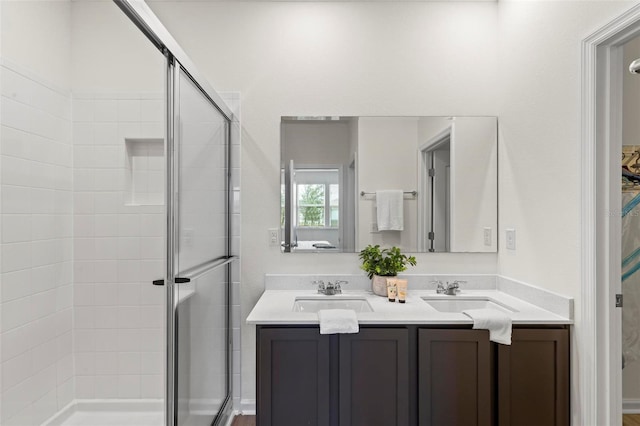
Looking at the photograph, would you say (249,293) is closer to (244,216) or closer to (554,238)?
(244,216)

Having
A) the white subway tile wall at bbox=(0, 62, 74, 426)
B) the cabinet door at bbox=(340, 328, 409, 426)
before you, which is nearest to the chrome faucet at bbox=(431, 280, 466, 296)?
the cabinet door at bbox=(340, 328, 409, 426)

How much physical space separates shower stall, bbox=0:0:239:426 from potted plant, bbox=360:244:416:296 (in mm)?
953

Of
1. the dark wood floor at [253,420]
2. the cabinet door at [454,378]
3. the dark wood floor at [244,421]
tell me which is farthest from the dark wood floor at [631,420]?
the dark wood floor at [244,421]

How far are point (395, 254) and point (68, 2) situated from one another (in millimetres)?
1973

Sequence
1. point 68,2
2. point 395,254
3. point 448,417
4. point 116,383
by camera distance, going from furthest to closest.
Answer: point 395,254 < point 448,417 < point 116,383 < point 68,2

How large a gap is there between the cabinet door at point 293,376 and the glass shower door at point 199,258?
0.31 metres

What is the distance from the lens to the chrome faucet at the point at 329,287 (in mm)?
2424

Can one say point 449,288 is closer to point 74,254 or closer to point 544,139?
point 544,139

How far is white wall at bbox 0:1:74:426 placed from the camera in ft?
3.85

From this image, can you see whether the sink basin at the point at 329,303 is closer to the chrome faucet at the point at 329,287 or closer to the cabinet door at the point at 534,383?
the chrome faucet at the point at 329,287

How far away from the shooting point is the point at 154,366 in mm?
1687

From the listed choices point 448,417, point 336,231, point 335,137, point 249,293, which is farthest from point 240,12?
point 448,417

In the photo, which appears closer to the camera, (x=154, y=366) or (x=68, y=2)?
(x=68, y=2)

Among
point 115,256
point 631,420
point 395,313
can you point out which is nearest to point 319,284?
point 395,313
